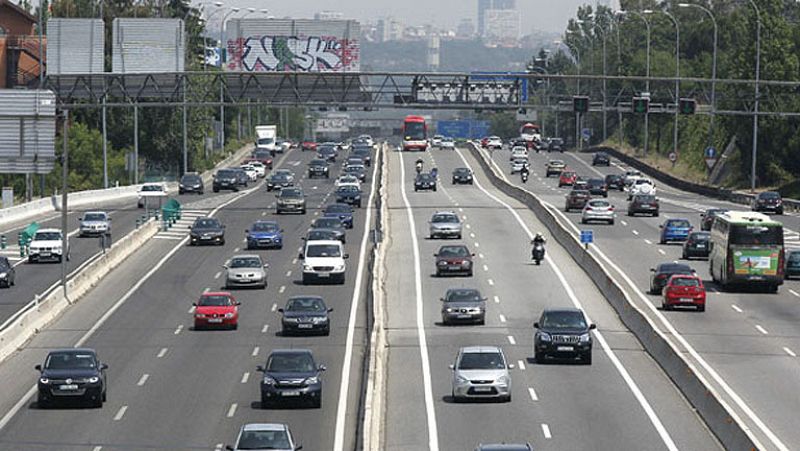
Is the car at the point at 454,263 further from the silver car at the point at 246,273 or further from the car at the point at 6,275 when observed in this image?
the car at the point at 6,275

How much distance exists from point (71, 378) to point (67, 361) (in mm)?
553

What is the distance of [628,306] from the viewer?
57.9 metres

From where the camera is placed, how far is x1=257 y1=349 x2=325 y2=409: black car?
41.3m

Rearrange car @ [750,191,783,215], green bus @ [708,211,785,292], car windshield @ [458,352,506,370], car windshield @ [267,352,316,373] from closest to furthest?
car windshield @ [267,352,316,373] < car windshield @ [458,352,506,370] < green bus @ [708,211,785,292] < car @ [750,191,783,215]

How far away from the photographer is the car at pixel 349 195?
101 m

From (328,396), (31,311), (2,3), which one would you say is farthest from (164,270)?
(2,3)

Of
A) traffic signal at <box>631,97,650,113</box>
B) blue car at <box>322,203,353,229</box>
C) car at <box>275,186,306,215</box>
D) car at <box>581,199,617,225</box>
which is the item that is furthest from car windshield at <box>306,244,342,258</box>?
traffic signal at <box>631,97,650,113</box>

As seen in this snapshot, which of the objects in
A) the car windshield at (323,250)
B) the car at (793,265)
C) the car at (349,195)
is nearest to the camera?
the car windshield at (323,250)

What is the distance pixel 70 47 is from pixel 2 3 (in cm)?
3675

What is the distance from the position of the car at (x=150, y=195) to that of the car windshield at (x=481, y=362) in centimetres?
5938

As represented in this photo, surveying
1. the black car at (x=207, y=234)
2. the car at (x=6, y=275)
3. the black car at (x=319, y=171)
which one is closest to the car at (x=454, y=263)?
the black car at (x=207, y=234)

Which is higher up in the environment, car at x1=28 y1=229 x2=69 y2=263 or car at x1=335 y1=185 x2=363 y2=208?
car at x1=335 y1=185 x2=363 y2=208

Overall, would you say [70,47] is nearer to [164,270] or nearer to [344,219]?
[344,219]

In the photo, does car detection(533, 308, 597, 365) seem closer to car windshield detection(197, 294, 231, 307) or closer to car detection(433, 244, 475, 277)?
car windshield detection(197, 294, 231, 307)
